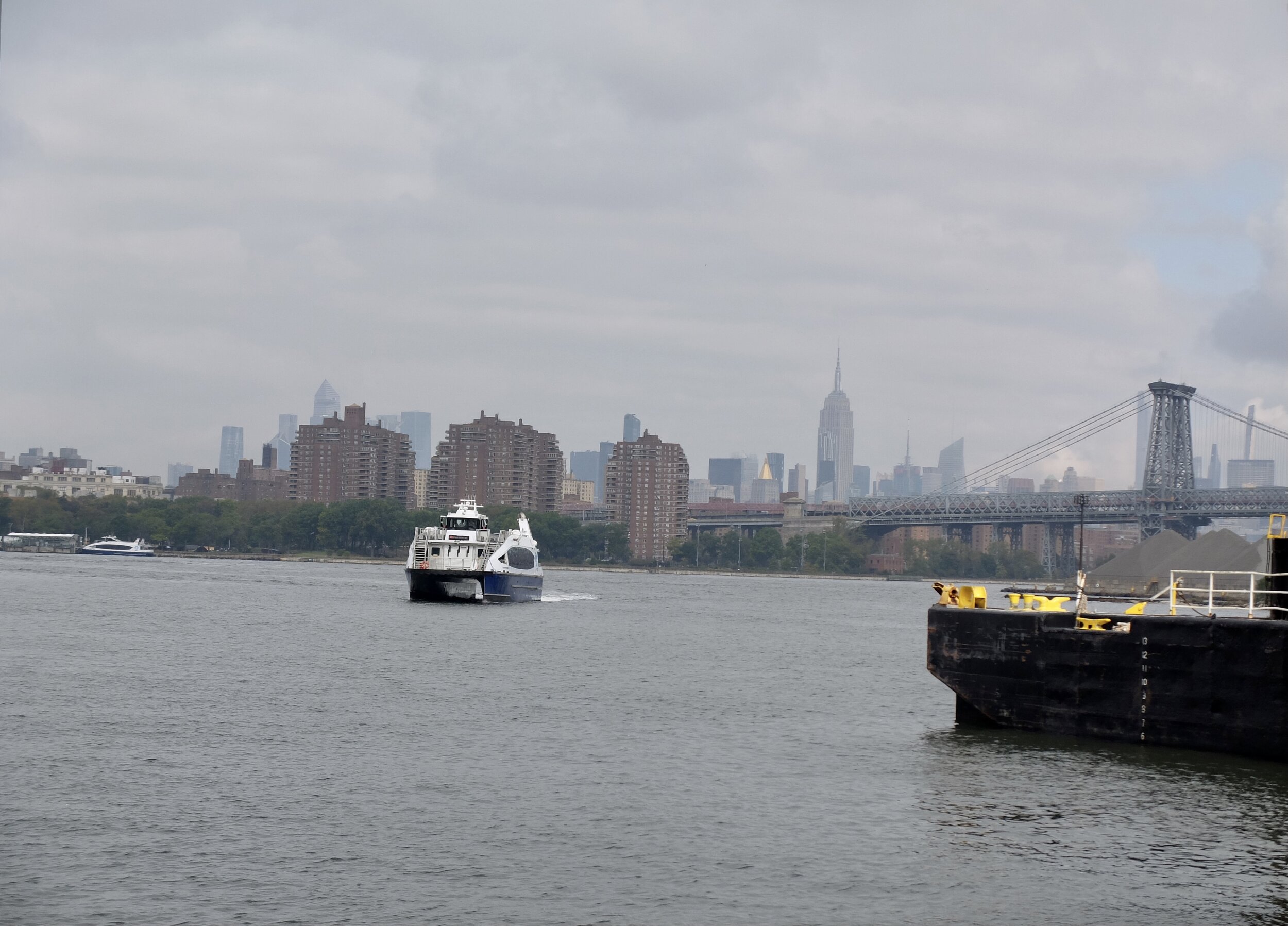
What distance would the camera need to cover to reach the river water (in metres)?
21.9

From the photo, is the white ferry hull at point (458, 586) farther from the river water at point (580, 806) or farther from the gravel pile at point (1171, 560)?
the river water at point (580, 806)

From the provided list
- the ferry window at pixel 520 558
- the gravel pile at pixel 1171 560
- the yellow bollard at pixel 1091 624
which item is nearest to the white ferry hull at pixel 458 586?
the ferry window at pixel 520 558

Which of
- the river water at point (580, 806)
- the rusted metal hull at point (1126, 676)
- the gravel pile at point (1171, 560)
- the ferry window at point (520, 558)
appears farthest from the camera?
the ferry window at point (520, 558)

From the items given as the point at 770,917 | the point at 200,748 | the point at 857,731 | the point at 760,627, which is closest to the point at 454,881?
the point at 770,917

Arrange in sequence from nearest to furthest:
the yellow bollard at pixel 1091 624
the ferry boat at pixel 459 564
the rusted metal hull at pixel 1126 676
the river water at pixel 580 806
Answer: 1. the river water at pixel 580 806
2. the rusted metal hull at pixel 1126 676
3. the yellow bollard at pixel 1091 624
4. the ferry boat at pixel 459 564

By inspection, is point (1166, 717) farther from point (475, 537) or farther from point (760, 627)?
point (475, 537)

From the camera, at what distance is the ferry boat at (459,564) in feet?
359

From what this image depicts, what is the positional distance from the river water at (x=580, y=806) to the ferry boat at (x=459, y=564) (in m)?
52.8

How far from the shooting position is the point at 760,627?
102 m

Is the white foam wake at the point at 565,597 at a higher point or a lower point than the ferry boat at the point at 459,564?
lower

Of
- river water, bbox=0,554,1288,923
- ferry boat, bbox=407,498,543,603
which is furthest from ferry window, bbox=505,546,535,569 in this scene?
river water, bbox=0,554,1288,923

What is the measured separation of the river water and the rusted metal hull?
0.59m

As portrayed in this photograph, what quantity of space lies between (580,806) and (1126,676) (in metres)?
14.3

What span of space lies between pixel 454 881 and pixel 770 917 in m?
5.37
